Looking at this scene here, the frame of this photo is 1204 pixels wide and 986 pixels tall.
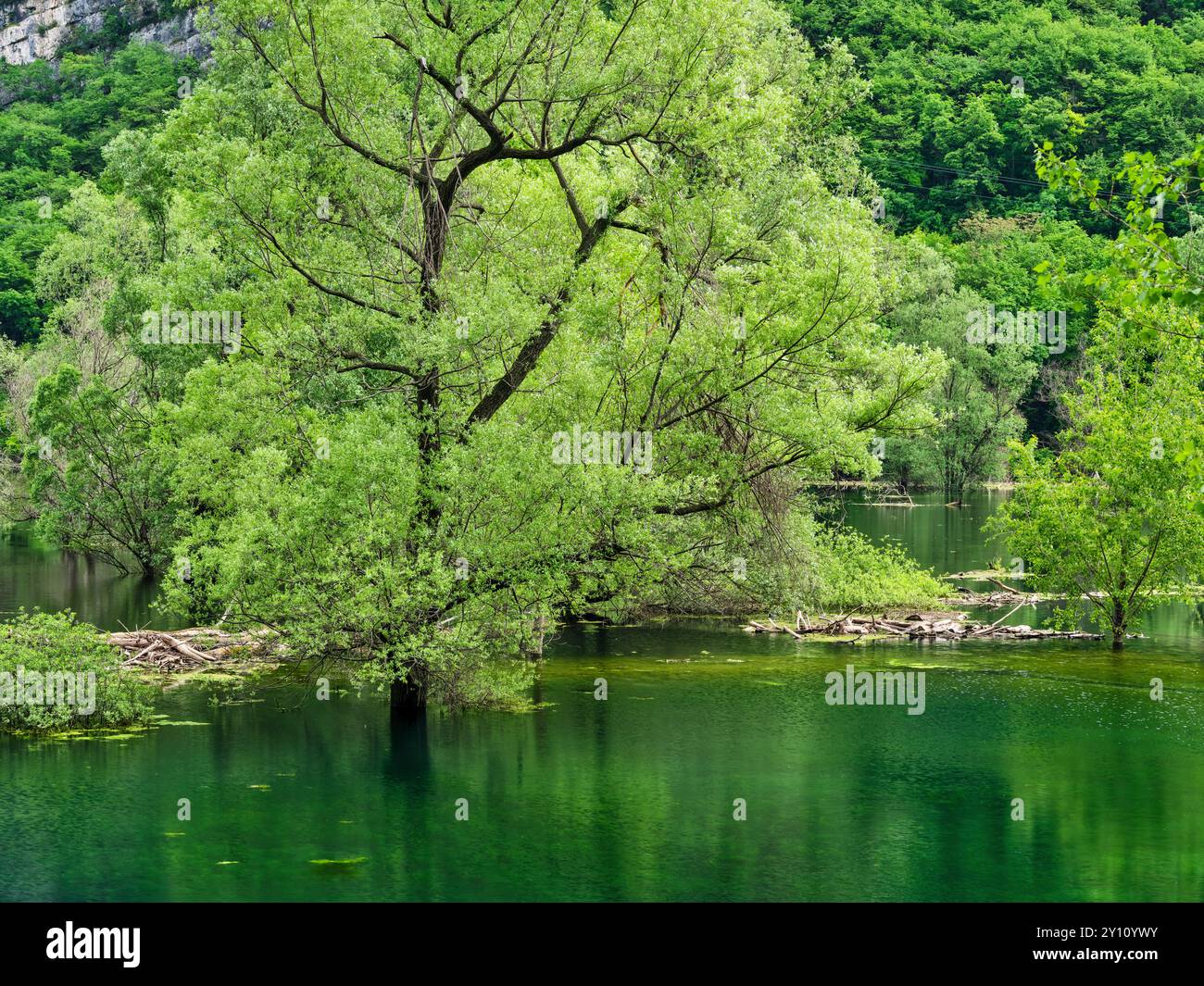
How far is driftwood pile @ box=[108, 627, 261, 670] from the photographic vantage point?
87.9 ft

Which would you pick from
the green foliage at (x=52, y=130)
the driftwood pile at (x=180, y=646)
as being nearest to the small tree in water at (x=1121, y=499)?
the driftwood pile at (x=180, y=646)

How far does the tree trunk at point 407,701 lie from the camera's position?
23547mm

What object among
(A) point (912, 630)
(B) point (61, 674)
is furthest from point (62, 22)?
(B) point (61, 674)

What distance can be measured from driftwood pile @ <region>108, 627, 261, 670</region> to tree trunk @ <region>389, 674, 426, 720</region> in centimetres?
378

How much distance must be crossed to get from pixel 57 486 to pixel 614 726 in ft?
91.0

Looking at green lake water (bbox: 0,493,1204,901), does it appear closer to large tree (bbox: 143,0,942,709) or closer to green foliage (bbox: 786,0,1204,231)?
large tree (bbox: 143,0,942,709)

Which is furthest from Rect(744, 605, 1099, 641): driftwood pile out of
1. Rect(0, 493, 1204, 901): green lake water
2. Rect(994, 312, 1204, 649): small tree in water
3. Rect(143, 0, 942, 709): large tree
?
Rect(143, 0, 942, 709): large tree
